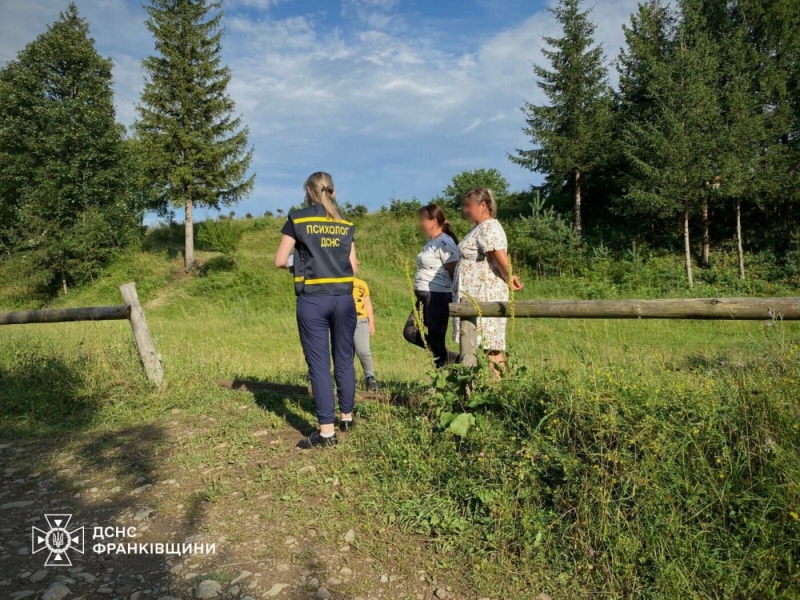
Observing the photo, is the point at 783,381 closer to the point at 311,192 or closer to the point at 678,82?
the point at 311,192

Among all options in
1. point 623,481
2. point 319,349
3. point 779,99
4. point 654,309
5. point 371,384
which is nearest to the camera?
point 623,481

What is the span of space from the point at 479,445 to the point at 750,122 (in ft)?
65.3

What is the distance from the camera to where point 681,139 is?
17312 millimetres

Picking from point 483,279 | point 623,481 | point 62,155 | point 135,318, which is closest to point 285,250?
point 483,279

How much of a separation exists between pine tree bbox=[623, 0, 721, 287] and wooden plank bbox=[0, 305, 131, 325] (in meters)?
17.0

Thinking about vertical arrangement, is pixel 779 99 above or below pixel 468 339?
above

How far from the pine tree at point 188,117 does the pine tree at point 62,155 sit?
2.82 m

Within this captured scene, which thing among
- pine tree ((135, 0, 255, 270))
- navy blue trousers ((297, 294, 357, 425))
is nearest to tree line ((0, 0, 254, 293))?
pine tree ((135, 0, 255, 270))

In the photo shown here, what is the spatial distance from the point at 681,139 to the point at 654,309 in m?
17.0

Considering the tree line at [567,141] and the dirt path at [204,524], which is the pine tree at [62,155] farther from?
the dirt path at [204,524]

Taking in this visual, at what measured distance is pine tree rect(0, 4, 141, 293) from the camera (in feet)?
72.7

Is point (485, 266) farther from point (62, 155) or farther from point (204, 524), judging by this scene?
point (62, 155)

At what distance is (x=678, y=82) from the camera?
18156 millimetres

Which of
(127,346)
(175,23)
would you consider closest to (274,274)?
(175,23)
